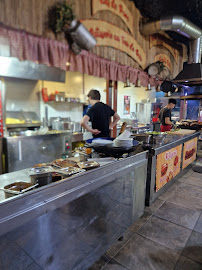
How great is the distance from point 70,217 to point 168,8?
5.11 m

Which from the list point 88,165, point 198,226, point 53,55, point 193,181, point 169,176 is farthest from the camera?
point 193,181

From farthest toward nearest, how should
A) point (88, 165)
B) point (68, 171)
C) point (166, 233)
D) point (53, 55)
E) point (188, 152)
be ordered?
point (188, 152)
point (53, 55)
point (166, 233)
point (88, 165)
point (68, 171)

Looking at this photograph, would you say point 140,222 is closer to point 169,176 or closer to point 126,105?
point 169,176

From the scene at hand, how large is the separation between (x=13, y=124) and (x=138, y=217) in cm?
385

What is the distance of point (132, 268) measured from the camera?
1.74 metres

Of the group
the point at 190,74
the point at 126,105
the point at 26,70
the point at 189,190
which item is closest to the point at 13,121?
the point at 26,70

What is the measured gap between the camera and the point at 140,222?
247 cm

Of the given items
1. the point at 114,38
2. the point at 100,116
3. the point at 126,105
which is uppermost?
the point at 114,38

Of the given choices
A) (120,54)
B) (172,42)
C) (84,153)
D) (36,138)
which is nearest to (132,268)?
(84,153)

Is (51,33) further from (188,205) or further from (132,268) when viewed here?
(188,205)

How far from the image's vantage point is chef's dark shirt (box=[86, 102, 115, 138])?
3.08 metres

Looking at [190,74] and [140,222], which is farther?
[190,74]

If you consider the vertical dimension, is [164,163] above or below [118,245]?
above

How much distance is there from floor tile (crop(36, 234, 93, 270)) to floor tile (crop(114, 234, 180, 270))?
529mm
